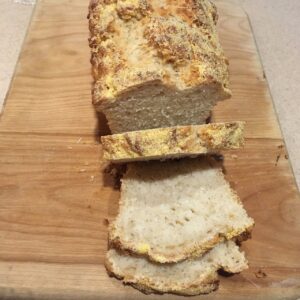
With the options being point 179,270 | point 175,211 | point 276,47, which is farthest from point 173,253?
point 276,47

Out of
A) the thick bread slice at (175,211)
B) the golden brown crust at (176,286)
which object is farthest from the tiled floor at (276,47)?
the golden brown crust at (176,286)

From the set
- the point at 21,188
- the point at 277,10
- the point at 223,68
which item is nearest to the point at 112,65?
the point at 223,68

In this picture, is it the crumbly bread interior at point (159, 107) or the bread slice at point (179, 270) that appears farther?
the crumbly bread interior at point (159, 107)

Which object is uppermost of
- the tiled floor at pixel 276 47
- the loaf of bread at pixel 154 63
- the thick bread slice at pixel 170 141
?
the loaf of bread at pixel 154 63

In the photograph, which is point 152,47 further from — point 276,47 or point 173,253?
point 276,47

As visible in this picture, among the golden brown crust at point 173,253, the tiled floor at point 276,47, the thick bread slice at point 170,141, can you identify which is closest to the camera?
the golden brown crust at point 173,253

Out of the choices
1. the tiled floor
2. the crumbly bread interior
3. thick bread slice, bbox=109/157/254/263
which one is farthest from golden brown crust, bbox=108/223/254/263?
the tiled floor

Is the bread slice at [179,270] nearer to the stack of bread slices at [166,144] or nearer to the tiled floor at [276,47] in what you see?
the stack of bread slices at [166,144]
